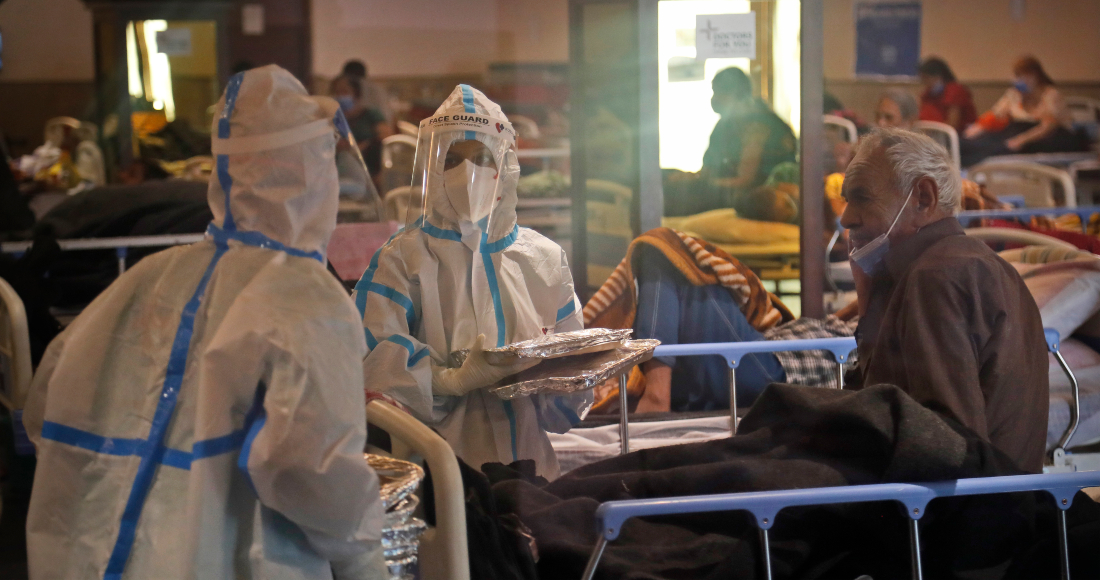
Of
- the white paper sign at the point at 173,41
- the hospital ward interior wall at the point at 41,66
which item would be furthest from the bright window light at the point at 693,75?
the hospital ward interior wall at the point at 41,66

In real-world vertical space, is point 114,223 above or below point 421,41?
below

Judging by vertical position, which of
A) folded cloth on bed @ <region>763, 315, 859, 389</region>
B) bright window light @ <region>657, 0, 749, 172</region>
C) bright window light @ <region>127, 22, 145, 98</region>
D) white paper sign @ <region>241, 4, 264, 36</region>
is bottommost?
folded cloth on bed @ <region>763, 315, 859, 389</region>

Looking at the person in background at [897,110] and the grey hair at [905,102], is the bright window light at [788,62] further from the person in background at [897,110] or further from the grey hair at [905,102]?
the grey hair at [905,102]

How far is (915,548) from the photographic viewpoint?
1.54 metres

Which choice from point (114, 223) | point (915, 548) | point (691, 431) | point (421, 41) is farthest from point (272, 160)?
point (421, 41)

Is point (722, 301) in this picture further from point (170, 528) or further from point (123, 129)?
point (123, 129)

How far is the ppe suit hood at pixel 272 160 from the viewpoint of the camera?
122cm

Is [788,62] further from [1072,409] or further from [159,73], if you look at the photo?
[159,73]

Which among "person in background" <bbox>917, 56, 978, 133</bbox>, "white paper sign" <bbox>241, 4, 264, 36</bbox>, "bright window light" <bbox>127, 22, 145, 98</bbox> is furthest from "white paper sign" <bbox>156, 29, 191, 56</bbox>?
"person in background" <bbox>917, 56, 978, 133</bbox>

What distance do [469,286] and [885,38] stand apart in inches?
252

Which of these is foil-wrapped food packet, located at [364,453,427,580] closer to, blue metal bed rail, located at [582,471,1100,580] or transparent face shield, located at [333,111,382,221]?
blue metal bed rail, located at [582,471,1100,580]

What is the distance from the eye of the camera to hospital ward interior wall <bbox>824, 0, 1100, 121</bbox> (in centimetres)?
750

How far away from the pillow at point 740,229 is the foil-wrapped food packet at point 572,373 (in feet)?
4.63

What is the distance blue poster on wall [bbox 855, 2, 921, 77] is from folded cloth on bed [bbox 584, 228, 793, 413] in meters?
4.96
